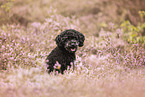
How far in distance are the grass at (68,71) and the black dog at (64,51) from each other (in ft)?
0.95

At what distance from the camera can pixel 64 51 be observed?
14.0 ft

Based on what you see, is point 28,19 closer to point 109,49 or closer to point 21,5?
point 21,5

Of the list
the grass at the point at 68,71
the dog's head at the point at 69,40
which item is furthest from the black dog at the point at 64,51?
the grass at the point at 68,71

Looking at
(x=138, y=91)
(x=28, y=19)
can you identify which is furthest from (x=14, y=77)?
(x=28, y=19)

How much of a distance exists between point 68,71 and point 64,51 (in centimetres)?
59

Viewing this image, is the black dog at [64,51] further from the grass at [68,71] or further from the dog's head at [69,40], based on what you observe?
the grass at [68,71]

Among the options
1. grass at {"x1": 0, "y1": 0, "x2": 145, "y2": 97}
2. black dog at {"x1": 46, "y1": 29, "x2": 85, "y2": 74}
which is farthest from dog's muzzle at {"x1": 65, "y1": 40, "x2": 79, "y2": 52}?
grass at {"x1": 0, "y1": 0, "x2": 145, "y2": 97}

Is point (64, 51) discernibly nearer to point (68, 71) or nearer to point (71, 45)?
point (71, 45)

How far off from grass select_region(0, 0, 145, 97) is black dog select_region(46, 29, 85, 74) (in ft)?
0.95

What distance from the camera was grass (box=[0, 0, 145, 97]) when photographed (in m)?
2.63

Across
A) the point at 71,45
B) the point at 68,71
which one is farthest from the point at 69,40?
the point at 68,71

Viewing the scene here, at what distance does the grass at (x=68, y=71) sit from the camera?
263 centimetres

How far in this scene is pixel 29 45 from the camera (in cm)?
539

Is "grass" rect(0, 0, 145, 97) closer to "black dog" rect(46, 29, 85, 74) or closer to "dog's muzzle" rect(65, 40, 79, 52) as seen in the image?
"black dog" rect(46, 29, 85, 74)
